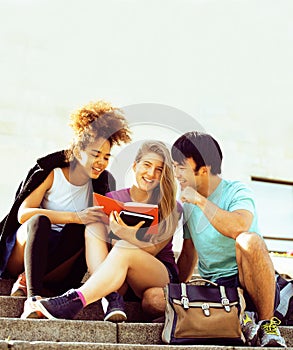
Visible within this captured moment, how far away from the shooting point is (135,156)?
3828 millimetres

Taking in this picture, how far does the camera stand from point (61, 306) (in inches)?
114

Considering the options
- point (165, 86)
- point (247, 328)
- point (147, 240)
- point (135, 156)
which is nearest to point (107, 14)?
point (165, 86)

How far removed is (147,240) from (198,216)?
379mm

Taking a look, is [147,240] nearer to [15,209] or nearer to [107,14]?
[15,209]

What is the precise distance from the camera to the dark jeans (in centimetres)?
313

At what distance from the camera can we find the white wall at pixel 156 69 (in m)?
7.45

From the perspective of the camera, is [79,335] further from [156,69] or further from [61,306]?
[156,69]

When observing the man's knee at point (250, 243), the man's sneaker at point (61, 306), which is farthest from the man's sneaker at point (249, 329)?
the man's sneaker at point (61, 306)

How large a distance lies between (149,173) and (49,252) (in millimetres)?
701

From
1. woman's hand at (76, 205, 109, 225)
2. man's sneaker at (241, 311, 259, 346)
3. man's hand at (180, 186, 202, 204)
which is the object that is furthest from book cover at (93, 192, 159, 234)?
man's sneaker at (241, 311, 259, 346)

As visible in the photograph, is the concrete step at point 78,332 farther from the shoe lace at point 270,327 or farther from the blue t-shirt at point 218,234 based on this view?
the blue t-shirt at point 218,234

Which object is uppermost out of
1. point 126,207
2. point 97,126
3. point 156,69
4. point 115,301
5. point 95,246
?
point 156,69

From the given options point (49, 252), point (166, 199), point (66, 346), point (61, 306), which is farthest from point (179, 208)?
point (66, 346)

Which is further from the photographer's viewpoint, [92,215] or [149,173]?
[149,173]
